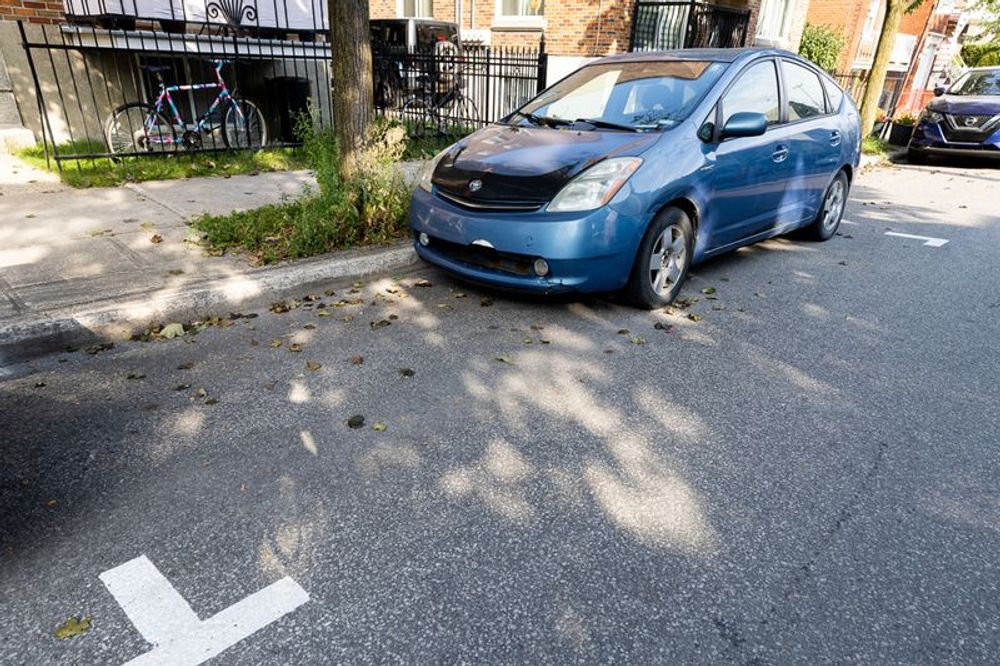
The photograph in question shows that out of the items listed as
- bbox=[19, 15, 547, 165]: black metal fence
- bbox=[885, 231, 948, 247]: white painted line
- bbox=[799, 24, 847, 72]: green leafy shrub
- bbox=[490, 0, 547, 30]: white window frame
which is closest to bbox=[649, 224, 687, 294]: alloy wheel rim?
bbox=[885, 231, 948, 247]: white painted line

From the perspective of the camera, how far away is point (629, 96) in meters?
5.23

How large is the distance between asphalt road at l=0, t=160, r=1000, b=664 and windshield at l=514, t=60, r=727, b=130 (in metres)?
1.57

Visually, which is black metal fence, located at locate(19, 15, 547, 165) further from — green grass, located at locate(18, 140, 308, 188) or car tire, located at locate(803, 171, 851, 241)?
car tire, located at locate(803, 171, 851, 241)

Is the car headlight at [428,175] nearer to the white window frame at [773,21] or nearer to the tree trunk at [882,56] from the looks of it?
the tree trunk at [882,56]

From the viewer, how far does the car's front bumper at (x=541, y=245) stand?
166 inches

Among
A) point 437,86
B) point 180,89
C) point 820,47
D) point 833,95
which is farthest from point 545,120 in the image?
point 820,47

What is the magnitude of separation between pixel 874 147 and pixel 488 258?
44.8 feet

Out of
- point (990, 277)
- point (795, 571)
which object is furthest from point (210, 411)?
point (990, 277)

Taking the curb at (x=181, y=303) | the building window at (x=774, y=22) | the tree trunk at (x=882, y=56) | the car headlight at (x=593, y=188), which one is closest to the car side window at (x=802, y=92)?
the car headlight at (x=593, y=188)

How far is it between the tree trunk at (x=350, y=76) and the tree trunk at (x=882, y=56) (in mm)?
11941

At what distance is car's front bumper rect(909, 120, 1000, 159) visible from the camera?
12.9 meters

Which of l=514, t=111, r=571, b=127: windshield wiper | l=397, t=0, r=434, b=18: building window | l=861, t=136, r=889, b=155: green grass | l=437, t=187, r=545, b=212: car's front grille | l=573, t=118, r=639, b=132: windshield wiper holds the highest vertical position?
l=397, t=0, r=434, b=18: building window

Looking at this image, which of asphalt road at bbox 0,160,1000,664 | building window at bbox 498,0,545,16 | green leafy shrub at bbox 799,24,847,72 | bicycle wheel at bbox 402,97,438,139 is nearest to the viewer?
asphalt road at bbox 0,160,1000,664

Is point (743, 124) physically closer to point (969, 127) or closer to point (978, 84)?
point (969, 127)
